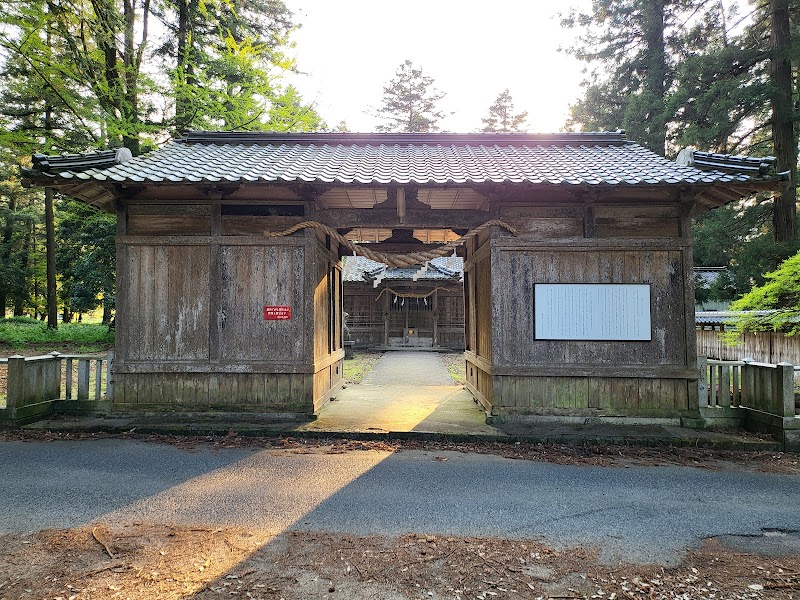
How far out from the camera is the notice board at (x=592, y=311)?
24.5ft

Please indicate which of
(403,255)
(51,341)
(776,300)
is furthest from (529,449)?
(51,341)

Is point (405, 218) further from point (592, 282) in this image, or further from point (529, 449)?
point (529, 449)

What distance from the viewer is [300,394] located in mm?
7707

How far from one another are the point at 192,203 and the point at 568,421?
23.4 ft

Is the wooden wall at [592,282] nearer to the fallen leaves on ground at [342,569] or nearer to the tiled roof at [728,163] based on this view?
the tiled roof at [728,163]

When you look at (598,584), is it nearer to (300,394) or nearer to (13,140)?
(300,394)

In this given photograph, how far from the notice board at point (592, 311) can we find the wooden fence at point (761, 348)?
13.8 feet

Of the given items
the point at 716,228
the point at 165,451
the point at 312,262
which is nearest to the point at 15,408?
the point at 165,451

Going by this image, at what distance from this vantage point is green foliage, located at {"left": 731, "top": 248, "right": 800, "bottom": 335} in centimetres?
761

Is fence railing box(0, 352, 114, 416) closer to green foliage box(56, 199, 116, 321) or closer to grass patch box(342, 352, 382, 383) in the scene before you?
grass patch box(342, 352, 382, 383)

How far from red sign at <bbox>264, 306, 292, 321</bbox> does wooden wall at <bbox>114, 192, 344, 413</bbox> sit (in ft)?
0.23

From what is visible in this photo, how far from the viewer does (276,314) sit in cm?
772

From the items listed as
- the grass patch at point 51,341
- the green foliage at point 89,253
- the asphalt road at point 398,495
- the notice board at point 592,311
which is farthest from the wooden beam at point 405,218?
the grass patch at point 51,341

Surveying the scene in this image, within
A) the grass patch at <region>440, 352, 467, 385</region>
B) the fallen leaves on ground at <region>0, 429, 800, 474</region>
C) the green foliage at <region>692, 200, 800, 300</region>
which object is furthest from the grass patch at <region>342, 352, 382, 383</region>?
the green foliage at <region>692, 200, 800, 300</region>
